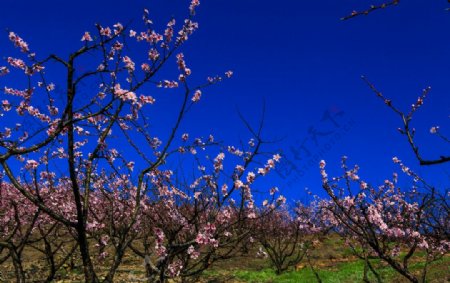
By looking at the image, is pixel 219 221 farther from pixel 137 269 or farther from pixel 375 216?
pixel 137 269

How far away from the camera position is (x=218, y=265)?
816 inches

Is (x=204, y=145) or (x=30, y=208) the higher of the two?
(x=30, y=208)

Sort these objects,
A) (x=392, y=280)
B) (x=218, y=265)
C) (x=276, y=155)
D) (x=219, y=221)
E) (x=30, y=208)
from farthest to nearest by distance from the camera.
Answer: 1. (x=218, y=265)
2. (x=30, y=208)
3. (x=392, y=280)
4. (x=219, y=221)
5. (x=276, y=155)

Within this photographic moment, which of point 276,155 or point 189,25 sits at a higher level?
point 189,25

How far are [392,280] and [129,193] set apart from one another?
9.10 m

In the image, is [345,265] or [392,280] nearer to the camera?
[392,280]

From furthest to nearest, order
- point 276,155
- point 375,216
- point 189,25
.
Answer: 1. point 276,155
2. point 375,216
3. point 189,25

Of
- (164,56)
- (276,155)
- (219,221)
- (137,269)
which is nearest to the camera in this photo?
(164,56)

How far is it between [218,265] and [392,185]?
8980 mm

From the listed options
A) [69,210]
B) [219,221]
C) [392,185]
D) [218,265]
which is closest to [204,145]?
[219,221]

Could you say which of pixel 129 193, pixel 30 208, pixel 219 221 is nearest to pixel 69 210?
pixel 129 193

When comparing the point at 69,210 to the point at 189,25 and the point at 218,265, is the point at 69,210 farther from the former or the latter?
the point at 218,265

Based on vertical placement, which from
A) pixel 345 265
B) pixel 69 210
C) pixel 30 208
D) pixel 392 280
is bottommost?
pixel 392 280

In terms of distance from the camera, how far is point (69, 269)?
18.8 m
